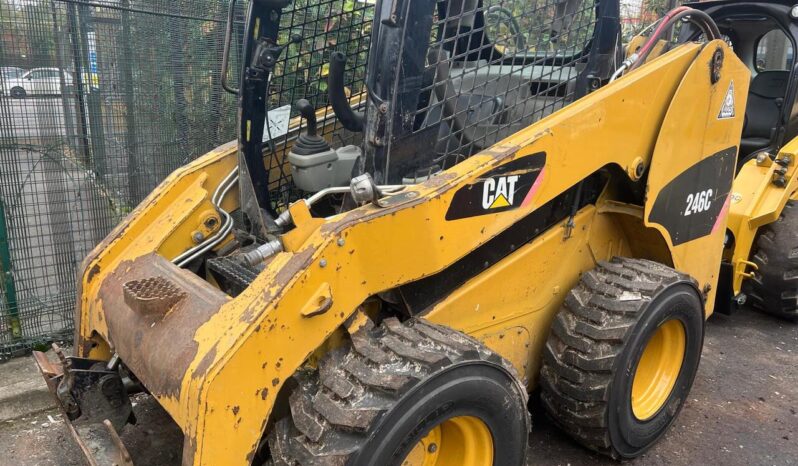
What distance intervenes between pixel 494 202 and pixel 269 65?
121 cm

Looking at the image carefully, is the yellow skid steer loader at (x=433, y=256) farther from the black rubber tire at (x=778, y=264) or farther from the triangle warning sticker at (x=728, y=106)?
the black rubber tire at (x=778, y=264)

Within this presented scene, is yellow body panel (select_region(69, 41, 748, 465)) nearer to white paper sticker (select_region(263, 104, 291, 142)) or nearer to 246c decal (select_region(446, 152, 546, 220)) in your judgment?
246c decal (select_region(446, 152, 546, 220))

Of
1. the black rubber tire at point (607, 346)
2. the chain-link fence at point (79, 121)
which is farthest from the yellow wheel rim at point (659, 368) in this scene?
the chain-link fence at point (79, 121)

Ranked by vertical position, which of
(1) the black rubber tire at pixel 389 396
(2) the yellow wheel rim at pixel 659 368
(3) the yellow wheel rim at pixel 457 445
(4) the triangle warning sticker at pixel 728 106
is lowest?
(2) the yellow wheel rim at pixel 659 368

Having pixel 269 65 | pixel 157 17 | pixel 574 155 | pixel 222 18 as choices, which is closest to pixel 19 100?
pixel 157 17

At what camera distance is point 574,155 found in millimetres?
2588

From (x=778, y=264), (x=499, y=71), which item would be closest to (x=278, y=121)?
(x=499, y=71)

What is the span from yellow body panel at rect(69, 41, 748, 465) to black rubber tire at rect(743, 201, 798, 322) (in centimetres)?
114

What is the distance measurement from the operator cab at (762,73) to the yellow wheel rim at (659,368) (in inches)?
89.4

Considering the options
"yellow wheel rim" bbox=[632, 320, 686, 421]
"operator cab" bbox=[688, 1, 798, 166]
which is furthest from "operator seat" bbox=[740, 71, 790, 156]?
"yellow wheel rim" bbox=[632, 320, 686, 421]

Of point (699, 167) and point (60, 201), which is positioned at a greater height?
point (699, 167)

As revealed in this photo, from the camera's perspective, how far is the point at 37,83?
381 centimetres

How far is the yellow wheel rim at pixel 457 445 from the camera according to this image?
7.38 feet

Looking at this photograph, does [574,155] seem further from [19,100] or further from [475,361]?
[19,100]
